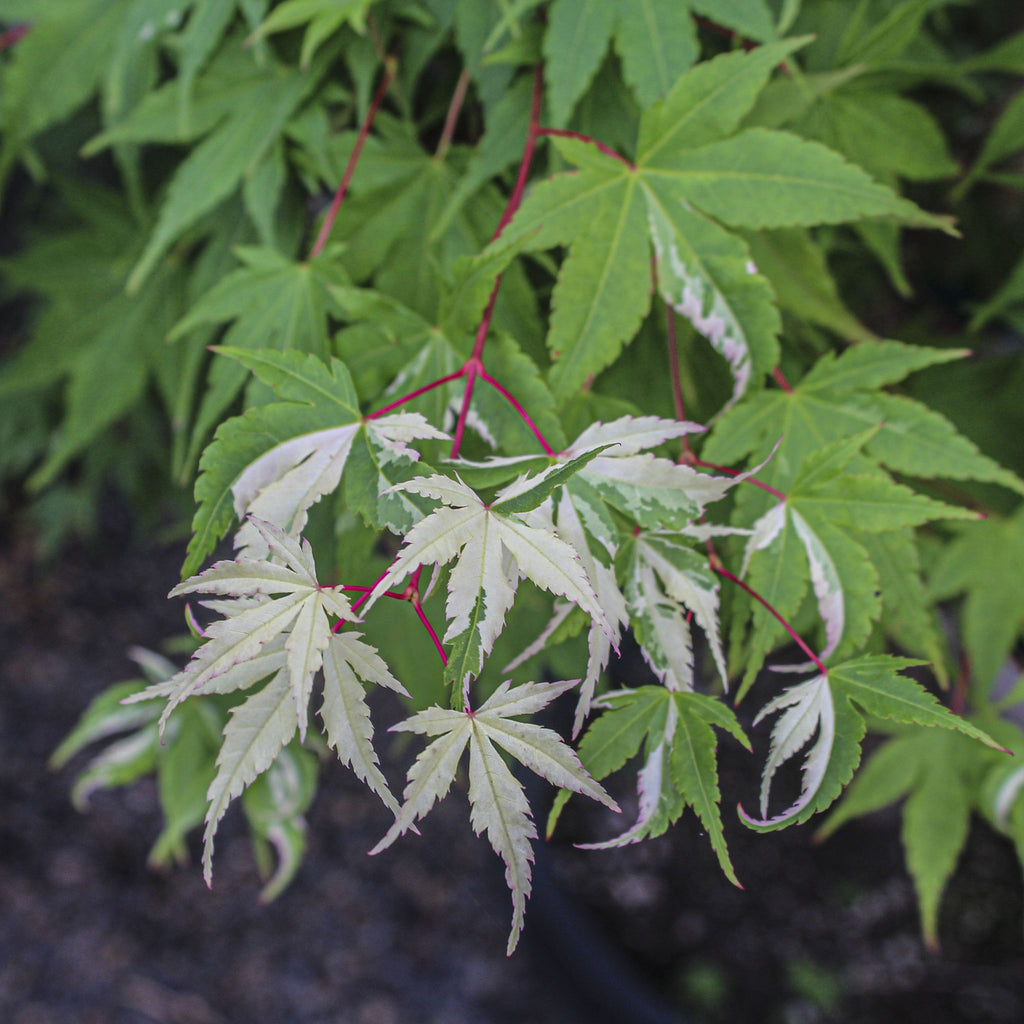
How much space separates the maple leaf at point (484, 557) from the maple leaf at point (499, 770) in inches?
0.9

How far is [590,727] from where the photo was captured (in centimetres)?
47

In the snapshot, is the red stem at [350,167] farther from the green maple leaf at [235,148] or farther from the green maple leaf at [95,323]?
the green maple leaf at [95,323]

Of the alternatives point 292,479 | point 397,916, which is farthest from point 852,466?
point 397,916

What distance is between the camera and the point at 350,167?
0.70 meters

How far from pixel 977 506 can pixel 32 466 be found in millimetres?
1650

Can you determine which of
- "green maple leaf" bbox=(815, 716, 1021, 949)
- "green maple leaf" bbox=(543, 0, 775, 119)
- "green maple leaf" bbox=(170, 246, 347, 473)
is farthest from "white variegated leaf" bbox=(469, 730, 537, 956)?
"green maple leaf" bbox=(815, 716, 1021, 949)

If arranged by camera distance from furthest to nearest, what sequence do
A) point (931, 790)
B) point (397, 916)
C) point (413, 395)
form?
point (397, 916) → point (931, 790) → point (413, 395)

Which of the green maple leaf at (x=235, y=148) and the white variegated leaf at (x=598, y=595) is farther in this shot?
the green maple leaf at (x=235, y=148)

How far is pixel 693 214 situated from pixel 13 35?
806 mm

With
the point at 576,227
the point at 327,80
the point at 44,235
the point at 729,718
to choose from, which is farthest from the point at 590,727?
the point at 44,235

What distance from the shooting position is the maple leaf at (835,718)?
442 millimetres

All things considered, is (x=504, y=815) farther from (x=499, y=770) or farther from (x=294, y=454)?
(x=294, y=454)

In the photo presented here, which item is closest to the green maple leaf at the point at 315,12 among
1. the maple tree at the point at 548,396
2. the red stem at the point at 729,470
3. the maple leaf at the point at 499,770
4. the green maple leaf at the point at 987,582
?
the maple tree at the point at 548,396

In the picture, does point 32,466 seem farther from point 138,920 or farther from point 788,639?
point 788,639
